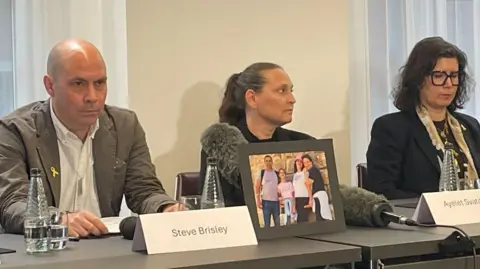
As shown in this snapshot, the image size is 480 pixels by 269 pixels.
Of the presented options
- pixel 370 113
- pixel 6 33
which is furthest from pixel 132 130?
pixel 370 113

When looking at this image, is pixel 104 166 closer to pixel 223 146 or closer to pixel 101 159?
pixel 101 159

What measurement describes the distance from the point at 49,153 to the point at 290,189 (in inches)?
36.5

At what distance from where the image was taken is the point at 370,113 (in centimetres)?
391

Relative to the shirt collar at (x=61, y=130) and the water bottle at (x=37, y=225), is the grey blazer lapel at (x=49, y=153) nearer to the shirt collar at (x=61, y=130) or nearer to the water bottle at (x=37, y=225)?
the shirt collar at (x=61, y=130)

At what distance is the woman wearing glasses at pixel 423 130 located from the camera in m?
3.04

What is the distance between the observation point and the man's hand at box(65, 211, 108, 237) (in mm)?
1871

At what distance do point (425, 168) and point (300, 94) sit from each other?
91cm

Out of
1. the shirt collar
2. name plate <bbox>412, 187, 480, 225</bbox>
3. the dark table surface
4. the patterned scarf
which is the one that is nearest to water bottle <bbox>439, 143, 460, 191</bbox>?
name plate <bbox>412, 187, 480, 225</bbox>

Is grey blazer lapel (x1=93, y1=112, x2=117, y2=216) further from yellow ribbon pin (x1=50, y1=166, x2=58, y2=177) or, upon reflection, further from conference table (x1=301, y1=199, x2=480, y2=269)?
conference table (x1=301, y1=199, x2=480, y2=269)

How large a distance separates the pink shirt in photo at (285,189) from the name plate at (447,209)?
0.36 meters

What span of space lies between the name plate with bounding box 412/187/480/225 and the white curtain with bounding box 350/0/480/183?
73.5 inches

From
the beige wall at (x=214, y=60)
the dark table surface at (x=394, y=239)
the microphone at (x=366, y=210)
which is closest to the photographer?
the dark table surface at (x=394, y=239)

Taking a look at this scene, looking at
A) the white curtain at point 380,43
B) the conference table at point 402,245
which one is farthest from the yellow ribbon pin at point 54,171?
the white curtain at point 380,43

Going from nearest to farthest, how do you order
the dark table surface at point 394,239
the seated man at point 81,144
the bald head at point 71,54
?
the dark table surface at point 394,239, the seated man at point 81,144, the bald head at point 71,54
